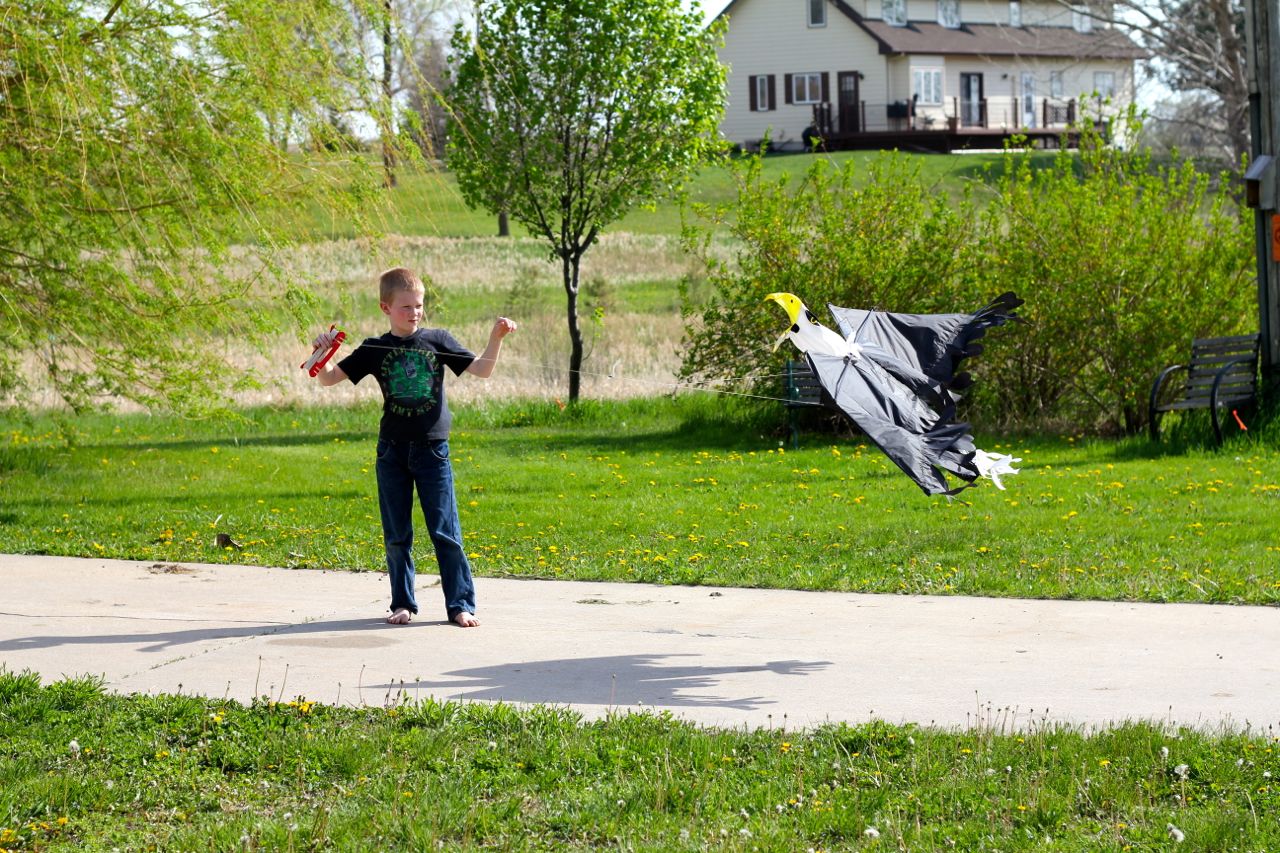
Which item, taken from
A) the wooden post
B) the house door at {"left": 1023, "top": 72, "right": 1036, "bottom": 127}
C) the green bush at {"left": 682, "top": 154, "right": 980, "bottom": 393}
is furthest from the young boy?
the house door at {"left": 1023, "top": 72, "right": 1036, "bottom": 127}

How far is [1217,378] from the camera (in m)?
12.9

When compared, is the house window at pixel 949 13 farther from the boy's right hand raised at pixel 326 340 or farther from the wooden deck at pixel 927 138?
the boy's right hand raised at pixel 326 340

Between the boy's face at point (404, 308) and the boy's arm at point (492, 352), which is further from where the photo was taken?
the boy's face at point (404, 308)

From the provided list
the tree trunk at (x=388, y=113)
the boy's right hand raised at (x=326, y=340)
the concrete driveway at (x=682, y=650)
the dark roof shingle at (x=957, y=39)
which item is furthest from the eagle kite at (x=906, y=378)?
the dark roof shingle at (x=957, y=39)

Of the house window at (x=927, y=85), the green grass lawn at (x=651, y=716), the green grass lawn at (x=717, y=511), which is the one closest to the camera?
the green grass lawn at (x=651, y=716)

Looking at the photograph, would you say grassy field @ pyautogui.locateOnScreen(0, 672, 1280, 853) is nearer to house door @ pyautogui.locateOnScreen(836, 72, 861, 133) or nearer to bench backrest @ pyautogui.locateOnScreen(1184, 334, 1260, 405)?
bench backrest @ pyautogui.locateOnScreen(1184, 334, 1260, 405)

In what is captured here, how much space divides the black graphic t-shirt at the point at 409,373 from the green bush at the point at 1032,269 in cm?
781

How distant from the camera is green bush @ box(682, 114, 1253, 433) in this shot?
14516 millimetres

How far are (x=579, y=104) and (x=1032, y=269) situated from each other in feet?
20.2

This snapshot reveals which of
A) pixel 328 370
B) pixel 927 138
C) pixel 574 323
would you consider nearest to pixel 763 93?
pixel 927 138

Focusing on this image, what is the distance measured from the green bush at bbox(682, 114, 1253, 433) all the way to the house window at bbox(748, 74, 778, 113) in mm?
38751

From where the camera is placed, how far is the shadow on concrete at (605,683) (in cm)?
552

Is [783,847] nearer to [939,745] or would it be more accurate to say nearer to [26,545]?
[939,745]

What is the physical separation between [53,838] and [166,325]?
8.02 metres
